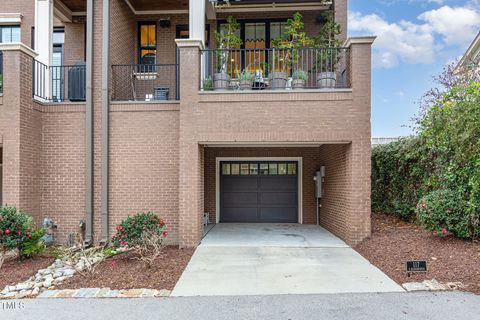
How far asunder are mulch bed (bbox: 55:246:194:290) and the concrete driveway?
230 millimetres

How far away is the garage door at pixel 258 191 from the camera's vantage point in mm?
11633

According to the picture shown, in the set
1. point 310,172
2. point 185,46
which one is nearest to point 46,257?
point 185,46

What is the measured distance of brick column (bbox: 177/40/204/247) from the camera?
26.5 ft

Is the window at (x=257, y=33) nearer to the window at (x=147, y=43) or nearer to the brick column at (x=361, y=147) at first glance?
the window at (x=147, y=43)

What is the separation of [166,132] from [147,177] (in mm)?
1202

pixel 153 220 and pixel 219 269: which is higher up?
pixel 153 220

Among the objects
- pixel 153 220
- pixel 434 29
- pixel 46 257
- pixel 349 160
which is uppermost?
pixel 434 29

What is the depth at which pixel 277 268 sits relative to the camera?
6488 millimetres

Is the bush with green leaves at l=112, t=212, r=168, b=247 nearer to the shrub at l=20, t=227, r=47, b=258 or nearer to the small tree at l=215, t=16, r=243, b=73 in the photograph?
the shrub at l=20, t=227, r=47, b=258

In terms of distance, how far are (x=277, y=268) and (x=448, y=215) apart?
354 centimetres

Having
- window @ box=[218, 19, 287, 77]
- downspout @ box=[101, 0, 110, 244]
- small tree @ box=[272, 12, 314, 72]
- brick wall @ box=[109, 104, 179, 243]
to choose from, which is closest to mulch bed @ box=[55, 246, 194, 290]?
downspout @ box=[101, 0, 110, 244]

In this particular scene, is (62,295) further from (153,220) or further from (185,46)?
(185,46)

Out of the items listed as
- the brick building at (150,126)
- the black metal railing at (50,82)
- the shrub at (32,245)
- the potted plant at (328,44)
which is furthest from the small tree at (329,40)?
the shrub at (32,245)

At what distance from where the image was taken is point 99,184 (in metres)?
8.59
